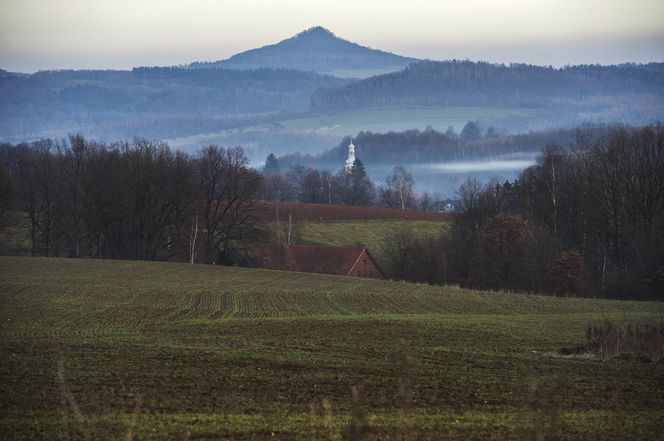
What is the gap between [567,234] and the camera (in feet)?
267

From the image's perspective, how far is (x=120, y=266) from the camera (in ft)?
214

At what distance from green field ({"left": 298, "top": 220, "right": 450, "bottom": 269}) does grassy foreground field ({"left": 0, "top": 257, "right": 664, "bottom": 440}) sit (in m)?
48.2

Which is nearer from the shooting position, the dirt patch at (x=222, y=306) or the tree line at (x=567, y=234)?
the dirt patch at (x=222, y=306)

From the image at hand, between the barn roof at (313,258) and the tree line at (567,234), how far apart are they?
12.8 ft

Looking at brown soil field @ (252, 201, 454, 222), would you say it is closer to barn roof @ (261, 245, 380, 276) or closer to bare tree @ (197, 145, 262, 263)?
bare tree @ (197, 145, 262, 263)

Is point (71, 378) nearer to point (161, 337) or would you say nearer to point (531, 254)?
point (161, 337)

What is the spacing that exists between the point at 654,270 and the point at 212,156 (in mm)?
40727

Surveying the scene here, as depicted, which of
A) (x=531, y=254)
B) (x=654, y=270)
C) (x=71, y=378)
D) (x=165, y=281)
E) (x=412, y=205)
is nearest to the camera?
(x=71, y=378)

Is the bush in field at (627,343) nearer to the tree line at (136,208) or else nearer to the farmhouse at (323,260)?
the farmhouse at (323,260)

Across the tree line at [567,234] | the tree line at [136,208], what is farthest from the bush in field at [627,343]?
the tree line at [136,208]

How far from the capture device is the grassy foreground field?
17391 mm

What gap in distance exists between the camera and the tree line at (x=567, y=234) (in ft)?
221

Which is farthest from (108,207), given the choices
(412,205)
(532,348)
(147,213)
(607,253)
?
(412,205)

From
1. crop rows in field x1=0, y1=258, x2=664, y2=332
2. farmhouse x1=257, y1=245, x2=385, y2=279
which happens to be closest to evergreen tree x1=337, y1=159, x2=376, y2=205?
farmhouse x1=257, y1=245, x2=385, y2=279
